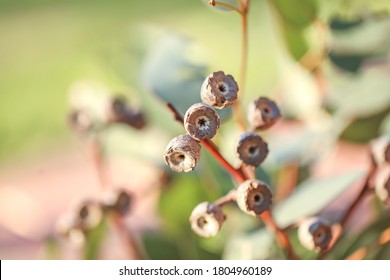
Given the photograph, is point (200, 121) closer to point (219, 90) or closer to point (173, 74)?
point (219, 90)

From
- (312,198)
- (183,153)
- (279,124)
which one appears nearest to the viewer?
(183,153)

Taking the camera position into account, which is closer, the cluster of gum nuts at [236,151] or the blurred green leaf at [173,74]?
the cluster of gum nuts at [236,151]

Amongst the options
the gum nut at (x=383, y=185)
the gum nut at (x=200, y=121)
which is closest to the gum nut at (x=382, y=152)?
the gum nut at (x=383, y=185)

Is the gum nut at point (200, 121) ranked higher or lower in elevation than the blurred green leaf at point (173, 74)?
lower

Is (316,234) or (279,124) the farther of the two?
(279,124)

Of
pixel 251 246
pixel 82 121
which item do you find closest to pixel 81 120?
pixel 82 121

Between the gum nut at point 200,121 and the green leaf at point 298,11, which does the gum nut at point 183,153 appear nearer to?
the gum nut at point 200,121
